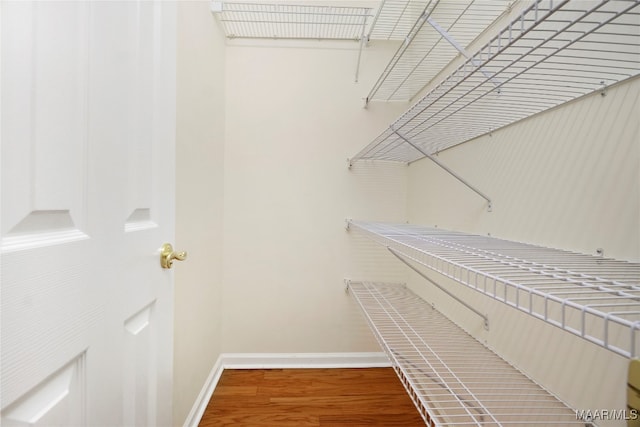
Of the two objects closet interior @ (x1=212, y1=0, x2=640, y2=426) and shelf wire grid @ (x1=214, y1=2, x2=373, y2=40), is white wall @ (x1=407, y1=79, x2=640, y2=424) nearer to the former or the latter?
closet interior @ (x1=212, y1=0, x2=640, y2=426)

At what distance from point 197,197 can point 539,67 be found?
4.01 feet

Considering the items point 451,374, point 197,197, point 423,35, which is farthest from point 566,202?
point 197,197

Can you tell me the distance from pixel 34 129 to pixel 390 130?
33.5 inches

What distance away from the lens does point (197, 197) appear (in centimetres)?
119

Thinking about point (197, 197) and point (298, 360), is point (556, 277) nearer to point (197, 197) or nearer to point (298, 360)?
point (197, 197)

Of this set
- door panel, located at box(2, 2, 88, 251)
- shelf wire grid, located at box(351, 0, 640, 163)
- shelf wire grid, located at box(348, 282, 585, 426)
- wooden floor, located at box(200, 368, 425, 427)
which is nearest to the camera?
door panel, located at box(2, 2, 88, 251)

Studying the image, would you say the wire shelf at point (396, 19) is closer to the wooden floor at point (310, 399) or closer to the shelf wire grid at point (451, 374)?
the shelf wire grid at point (451, 374)

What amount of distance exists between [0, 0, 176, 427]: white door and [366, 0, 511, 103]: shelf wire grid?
932 mm

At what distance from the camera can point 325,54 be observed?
1592mm

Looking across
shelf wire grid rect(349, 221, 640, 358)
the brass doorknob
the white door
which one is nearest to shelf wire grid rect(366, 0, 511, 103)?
shelf wire grid rect(349, 221, 640, 358)

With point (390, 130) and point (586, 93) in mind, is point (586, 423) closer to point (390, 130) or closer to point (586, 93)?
point (586, 93)

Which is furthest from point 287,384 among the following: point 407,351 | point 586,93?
point 586,93

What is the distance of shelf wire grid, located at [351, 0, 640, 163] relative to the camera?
439mm

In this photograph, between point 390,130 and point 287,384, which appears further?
point 287,384
